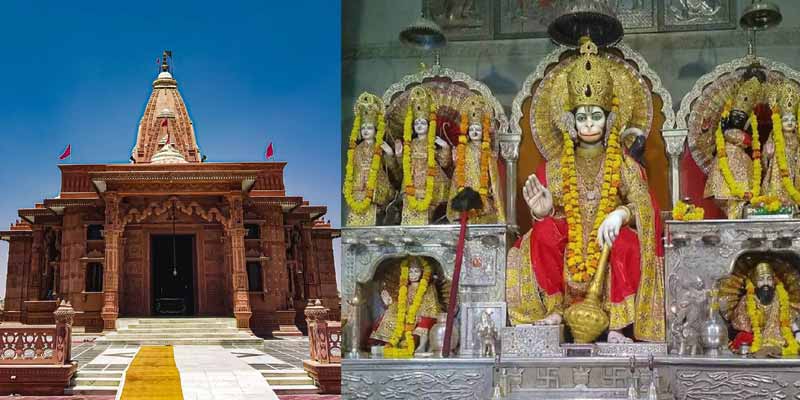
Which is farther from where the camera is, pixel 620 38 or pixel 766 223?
pixel 620 38

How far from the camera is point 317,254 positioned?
31.0 feet

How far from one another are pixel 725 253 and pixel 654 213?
42cm

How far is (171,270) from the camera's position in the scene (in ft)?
36.7

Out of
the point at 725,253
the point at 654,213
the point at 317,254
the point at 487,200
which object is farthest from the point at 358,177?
the point at 317,254

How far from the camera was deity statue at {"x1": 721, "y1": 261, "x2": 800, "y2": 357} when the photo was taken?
4.97 metres

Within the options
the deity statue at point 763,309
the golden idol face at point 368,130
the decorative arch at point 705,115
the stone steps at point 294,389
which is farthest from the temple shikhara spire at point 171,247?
the deity statue at point 763,309

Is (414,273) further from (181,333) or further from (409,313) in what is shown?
(181,333)

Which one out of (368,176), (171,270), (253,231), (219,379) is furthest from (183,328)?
(368,176)

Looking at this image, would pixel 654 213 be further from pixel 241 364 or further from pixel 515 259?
pixel 241 364

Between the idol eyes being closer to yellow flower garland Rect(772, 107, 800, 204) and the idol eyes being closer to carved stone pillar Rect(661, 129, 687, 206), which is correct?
carved stone pillar Rect(661, 129, 687, 206)

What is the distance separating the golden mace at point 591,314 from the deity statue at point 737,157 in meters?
0.70

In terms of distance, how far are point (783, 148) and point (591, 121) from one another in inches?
39.5

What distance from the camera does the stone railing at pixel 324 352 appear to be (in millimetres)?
5805

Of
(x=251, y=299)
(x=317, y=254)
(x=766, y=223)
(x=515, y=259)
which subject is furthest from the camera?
(x=251, y=299)
